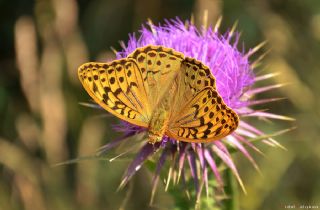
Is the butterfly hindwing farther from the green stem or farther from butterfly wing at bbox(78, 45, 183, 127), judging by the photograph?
the green stem

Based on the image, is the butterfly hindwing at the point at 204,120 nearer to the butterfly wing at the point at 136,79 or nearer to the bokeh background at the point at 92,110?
the butterfly wing at the point at 136,79

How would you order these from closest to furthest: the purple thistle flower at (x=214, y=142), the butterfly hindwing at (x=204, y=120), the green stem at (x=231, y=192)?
the butterfly hindwing at (x=204, y=120), the purple thistle flower at (x=214, y=142), the green stem at (x=231, y=192)

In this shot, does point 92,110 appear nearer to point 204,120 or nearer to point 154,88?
point 154,88

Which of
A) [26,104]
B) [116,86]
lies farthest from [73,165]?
[116,86]

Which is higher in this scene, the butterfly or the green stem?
the butterfly

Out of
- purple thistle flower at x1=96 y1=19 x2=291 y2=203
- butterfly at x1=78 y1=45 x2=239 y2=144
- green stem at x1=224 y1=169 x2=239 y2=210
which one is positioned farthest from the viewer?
green stem at x1=224 y1=169 x2=239 y2=210

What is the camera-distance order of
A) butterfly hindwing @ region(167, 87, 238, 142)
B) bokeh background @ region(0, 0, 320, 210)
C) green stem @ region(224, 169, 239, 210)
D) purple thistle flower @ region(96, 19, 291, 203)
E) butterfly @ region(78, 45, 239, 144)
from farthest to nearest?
1. bokeh background @ region(0, 0, 320, 210)
2. green stem @ region(224, 169, 239, 210)
3. purple thistle flower @ region(96, 19, 291, 203)
4. butterfly @ region(78, 45, 239, 144)
5. butterfly hindwing @ region(167, 87, 238, 142)

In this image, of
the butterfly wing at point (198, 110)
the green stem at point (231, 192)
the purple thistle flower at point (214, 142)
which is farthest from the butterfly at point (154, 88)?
the green stem at point (231, 192)

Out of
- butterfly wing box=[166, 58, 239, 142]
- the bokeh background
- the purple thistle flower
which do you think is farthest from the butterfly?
the bokeh background

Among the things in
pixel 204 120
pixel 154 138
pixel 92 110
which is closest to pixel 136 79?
pixel 154 138
